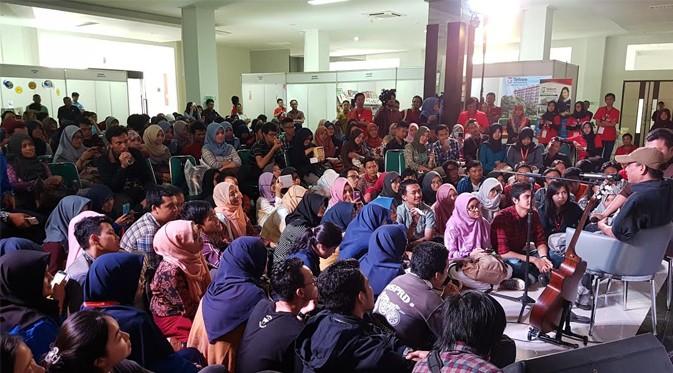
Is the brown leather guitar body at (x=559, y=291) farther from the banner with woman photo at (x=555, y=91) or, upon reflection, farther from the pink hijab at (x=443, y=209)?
the banner with woman photo at (x=555, y=91)

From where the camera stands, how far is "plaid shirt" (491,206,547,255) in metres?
3.66

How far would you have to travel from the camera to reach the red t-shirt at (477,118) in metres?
7.10

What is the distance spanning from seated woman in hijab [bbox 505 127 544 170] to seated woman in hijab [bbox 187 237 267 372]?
168 inches

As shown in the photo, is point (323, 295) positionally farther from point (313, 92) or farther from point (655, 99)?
point (655, 99)

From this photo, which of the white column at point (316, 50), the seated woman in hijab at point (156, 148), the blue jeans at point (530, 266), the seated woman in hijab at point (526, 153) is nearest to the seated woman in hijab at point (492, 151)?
the seated woman in hijab at point (526, 153)

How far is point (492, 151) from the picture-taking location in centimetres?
587

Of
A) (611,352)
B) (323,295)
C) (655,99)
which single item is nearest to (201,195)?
(323,295)

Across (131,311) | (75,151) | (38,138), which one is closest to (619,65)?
(75,151)

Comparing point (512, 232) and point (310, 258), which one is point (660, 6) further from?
point (310, 258)

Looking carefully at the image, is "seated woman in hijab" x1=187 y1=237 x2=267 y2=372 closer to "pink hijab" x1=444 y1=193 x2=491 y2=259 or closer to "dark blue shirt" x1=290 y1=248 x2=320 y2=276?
"dark blue shirt" x1=290 y1=248 x2=320 y2=276

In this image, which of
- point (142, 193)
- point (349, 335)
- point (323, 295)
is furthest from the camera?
point (142, 193)

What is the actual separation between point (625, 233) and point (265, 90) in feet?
33.8

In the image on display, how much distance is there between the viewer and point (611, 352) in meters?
1.33

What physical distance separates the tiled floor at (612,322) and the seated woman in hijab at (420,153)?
2395 millimetres
